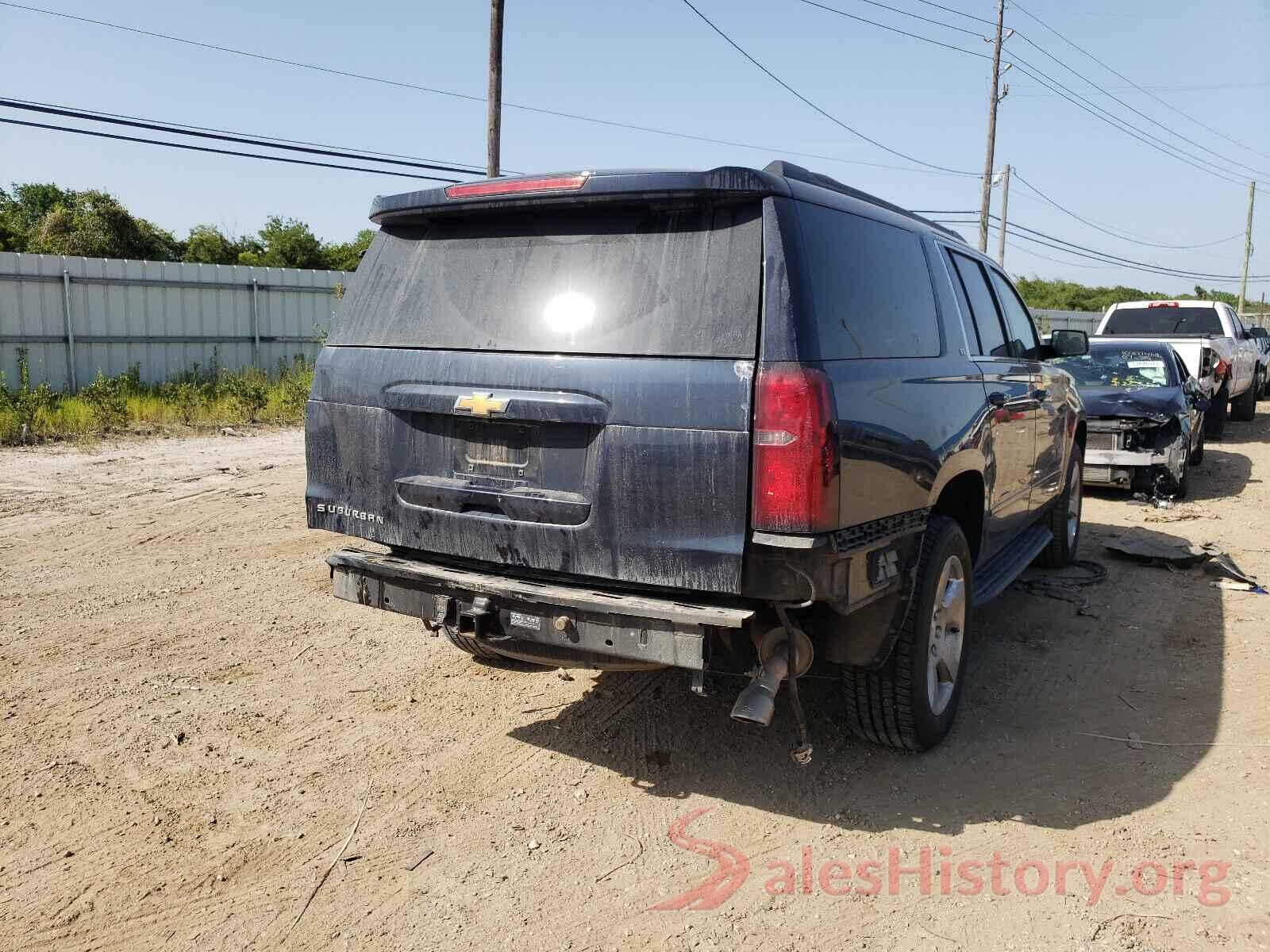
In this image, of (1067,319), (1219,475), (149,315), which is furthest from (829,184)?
(1067,319)

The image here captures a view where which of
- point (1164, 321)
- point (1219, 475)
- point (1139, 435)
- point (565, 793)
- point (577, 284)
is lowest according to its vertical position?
point (565, 793)

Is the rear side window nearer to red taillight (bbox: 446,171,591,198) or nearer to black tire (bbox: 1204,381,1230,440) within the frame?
red taillight (bbox: 446,171,591,198)

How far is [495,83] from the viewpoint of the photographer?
16.6 meters

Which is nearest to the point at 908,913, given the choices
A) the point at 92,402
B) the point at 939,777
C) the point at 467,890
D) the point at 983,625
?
the point at 939,777

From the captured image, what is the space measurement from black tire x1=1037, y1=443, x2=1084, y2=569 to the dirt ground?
937 millimetres

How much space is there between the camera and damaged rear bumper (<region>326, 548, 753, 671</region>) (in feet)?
10.7

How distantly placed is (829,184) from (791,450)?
1419mm

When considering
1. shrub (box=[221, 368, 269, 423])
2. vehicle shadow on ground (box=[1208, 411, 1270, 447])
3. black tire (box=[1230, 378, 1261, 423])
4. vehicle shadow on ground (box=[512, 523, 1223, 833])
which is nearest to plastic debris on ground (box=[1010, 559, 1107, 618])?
vehicle shadow on ground (box=[512, 523, 1223, 833])

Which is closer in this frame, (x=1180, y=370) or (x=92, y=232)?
(x=1180, y=370)

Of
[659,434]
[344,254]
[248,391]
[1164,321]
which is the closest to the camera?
[659,434]

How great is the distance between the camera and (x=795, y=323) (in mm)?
3211

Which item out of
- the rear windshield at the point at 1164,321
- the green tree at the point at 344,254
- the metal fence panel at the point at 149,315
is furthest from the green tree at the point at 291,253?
the rear windshield at the point at 1164,321

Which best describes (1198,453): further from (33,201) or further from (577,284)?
(33,201)

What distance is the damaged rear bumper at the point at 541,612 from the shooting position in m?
3.25
